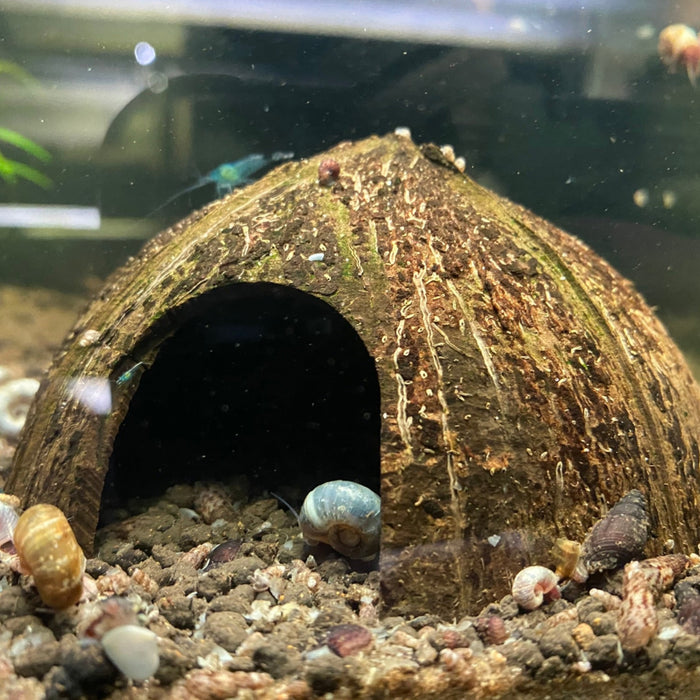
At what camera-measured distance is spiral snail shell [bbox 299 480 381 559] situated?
8.52ft

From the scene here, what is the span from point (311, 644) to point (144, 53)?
4101 millimetres

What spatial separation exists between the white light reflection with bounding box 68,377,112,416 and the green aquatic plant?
7.12 feet

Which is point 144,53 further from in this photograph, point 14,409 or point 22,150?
point 14,409

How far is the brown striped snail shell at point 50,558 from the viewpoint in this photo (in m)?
1.88

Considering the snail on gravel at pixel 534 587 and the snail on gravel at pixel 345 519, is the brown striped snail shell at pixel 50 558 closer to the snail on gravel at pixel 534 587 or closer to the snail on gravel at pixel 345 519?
the snail on gravel at pixel 345 519

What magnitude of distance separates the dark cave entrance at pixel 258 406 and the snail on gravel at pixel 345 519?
0.71 metres

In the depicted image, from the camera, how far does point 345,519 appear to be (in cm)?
259

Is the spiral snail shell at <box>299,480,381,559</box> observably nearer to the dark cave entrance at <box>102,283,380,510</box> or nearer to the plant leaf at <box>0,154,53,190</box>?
the dark cave entrance at <box>102,283,380,510</box>

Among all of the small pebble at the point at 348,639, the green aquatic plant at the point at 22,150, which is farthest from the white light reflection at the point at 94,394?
the green aquatic plant at the point at 22,150

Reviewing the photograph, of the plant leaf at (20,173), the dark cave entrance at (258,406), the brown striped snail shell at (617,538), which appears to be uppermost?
the plant leaf at (20,173)

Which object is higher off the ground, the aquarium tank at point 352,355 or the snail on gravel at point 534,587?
the aquarium tank at point 352,355

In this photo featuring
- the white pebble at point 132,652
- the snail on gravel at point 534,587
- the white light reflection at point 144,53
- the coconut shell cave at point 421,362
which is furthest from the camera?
the white light reflection at point 144,53

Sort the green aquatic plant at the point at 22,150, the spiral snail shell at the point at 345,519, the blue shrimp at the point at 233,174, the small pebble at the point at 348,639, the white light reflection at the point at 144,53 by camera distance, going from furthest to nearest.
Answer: the blue shrimp at the point at 233,174 → the white light reflection at the point at 144,53 → the green aquatic plant at the point at 22,150 → the spiral snail shell at the point at 345,519 → the small pebble at the point at 348,639

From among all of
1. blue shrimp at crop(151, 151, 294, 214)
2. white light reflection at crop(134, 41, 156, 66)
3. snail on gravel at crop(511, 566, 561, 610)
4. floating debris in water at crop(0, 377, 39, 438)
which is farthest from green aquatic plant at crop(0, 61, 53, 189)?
snail on gravel at crop(511, 566, 561, 610)
